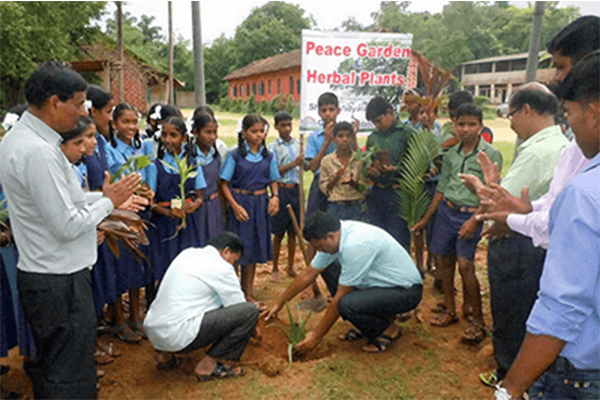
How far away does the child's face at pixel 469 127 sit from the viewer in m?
3.72

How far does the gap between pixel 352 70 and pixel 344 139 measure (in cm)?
79

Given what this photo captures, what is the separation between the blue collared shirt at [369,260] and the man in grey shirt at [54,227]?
166cm

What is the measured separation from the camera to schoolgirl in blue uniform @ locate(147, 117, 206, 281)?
3.80m

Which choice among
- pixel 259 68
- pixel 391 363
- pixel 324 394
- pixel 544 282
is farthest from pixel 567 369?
pixel 259 68

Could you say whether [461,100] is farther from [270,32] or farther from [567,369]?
[270,32]

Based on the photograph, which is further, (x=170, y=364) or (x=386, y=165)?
(x=386, y=165)

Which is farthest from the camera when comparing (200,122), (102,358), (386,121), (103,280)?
(386,121)

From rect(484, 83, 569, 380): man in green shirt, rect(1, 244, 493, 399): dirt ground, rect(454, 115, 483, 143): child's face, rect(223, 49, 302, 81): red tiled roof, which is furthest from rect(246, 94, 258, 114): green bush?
rect(484, 83, 569, 380): man in green shirt

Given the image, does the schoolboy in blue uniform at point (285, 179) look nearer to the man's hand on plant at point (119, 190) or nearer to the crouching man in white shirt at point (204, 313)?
the crouching man in white shirt at point (204, 313)

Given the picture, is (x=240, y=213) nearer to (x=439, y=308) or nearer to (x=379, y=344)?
(x=379, y=344)

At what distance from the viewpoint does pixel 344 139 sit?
4402 millimetres

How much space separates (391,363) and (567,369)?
2.06 meters

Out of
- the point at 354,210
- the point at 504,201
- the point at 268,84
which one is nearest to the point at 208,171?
the point at 354,210

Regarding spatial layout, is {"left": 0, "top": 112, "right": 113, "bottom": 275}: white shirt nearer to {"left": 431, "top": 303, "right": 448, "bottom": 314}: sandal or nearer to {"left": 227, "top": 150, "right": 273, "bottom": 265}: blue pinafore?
{"left": 227, "top": 150, "right": 273, "bottom": 265}: blue pinafore
